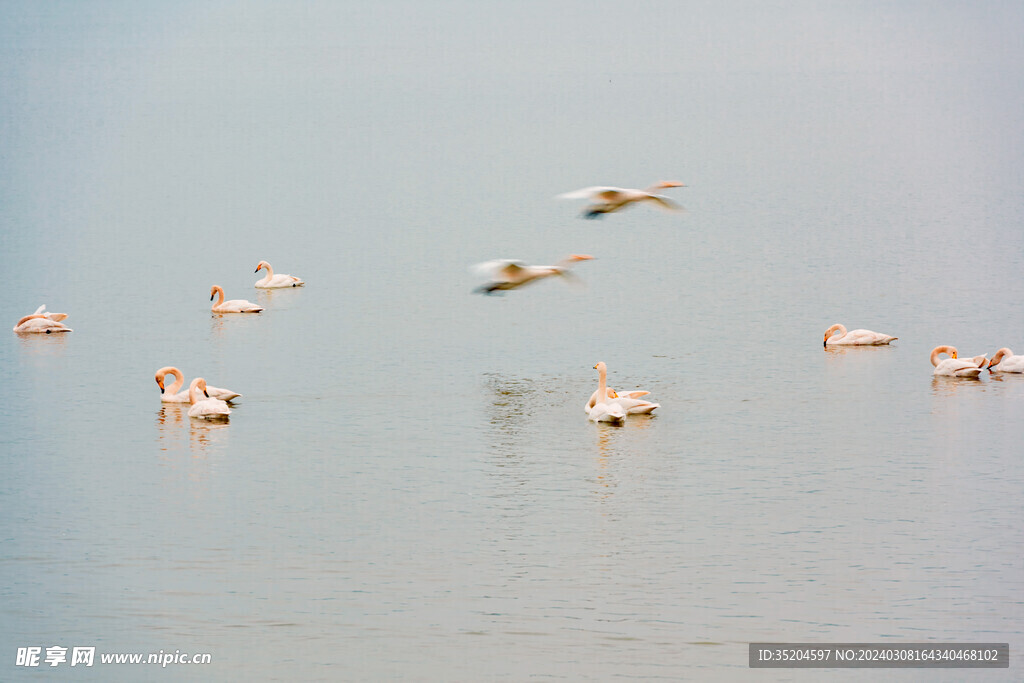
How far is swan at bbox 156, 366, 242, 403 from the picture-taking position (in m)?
26.0

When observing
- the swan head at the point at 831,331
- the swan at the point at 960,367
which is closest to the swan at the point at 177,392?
the swan head at the point at 831,331

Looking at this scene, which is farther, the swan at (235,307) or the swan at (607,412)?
the swan at (235,307)

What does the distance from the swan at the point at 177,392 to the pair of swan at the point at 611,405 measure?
6.27 meters

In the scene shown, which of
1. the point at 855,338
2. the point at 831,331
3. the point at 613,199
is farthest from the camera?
the point at 831,331

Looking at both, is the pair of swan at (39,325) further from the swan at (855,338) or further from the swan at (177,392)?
the swan at (855,338)

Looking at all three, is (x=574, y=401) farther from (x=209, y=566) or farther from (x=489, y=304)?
(x=489, y=304)

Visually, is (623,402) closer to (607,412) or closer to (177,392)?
(607,412)

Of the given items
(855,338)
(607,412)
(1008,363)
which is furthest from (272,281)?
(1008,363)

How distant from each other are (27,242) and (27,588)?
49.3 m

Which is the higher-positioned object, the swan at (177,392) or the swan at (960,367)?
the swan at (960,367)

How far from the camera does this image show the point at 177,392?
27.3m

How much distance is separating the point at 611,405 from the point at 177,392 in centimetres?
821

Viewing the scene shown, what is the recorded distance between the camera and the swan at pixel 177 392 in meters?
26.0

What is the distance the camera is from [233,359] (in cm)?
3155
